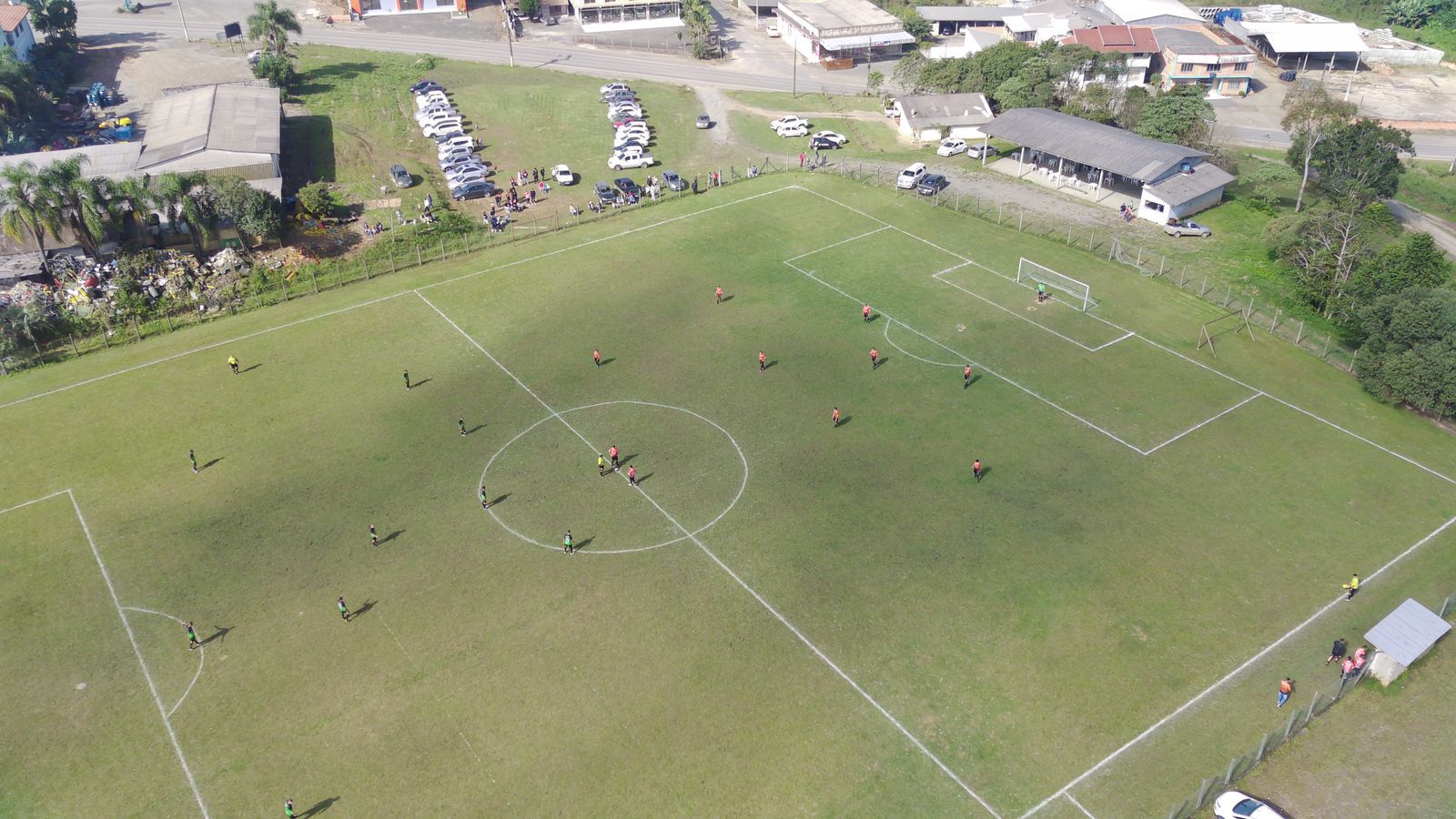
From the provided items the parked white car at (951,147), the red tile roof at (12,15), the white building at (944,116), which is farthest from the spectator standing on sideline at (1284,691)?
the red tile roof at (12,15)

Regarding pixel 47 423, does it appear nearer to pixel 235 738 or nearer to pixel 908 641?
pixel 235 738

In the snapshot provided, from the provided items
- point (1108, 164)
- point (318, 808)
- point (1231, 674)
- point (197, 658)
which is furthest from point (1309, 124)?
point (197, 658)

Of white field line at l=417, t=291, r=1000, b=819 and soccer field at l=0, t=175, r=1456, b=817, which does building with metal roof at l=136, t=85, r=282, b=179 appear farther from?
white field line at l=417, t=291, r=1000, b=819

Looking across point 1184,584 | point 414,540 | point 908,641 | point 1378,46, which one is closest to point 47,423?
point 414,540

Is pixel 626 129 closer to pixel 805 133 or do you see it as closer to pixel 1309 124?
pixel 805 133

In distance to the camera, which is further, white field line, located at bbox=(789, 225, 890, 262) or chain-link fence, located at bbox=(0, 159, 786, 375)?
white field line, located at bbox=(789, 225, 890, 262)

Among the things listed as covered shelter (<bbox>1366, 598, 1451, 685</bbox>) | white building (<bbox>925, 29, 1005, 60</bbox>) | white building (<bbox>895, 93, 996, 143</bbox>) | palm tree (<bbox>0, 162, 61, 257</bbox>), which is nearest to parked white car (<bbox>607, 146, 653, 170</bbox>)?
white building (<bbox>895, 93, 996, 143</bbox>)

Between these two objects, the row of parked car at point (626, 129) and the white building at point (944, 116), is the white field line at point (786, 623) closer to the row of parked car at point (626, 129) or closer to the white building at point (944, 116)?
the row of parked car at point (626, 129)
